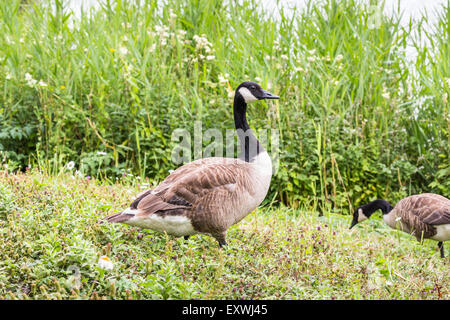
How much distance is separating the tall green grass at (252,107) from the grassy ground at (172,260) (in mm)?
1647

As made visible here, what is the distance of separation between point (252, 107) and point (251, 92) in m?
2.73

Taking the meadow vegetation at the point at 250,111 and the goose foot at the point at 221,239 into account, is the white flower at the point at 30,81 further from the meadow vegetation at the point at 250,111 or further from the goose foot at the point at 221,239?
the goose foot at the point at 221,239

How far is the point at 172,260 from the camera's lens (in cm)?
398

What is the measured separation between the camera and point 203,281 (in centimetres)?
377

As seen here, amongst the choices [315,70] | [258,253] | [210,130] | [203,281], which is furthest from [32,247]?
[315,70]

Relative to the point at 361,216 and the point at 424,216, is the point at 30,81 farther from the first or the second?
the point at 424,216

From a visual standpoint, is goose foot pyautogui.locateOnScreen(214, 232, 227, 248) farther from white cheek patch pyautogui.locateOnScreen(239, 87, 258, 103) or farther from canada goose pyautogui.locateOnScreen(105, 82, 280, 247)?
white cheek patch pyautogui.locateOnScreen(239, 87, 258, 103)

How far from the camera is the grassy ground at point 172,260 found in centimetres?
346

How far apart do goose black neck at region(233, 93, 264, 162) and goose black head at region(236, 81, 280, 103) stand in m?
0.04

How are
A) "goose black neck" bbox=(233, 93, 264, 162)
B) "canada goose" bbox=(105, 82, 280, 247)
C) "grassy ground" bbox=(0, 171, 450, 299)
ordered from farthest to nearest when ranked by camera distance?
"goose black neck" bbox=(233, 93, 264, 162), "canada goose" bbox=(105, 82, 280, 247), "grassy ground" bbox=(0, 171, 450, 299)

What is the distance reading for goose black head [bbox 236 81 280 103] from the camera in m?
4.86

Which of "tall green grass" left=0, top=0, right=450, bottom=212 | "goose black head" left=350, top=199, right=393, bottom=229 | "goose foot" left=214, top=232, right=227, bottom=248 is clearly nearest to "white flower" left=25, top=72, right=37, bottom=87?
"tall green grass" left=0, top=0, right=450, bottom=212

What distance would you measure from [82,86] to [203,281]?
4975 millimetres

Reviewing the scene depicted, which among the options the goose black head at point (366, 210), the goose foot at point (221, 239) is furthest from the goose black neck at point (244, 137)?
the goose black head at point (366, 210)
